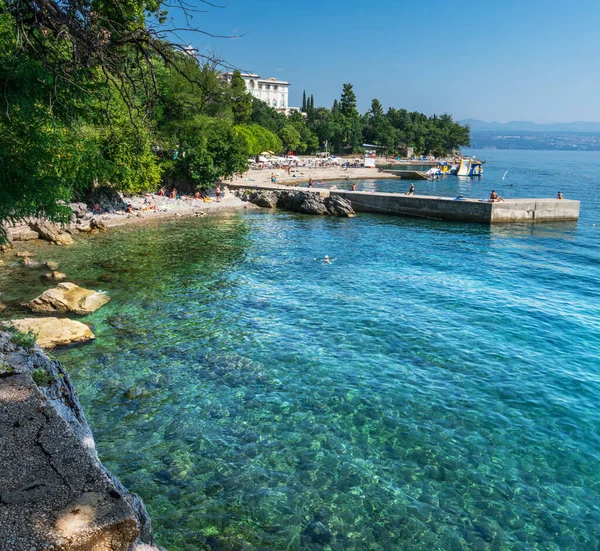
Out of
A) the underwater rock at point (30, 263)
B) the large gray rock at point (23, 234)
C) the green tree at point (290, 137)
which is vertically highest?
the green tree at point (290, 137)

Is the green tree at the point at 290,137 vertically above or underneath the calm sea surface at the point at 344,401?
above

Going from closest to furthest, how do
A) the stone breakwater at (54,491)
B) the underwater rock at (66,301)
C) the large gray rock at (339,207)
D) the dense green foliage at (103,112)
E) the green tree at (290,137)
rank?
1. the stone breakwater at (54,491)
2. the dense green foliage at (103,112)
3. the underwater rock at (66,301)
4. the large gray rock at (339,207)
5. the green tree at (290,137)

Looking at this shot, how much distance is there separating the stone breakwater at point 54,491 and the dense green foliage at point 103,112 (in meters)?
3.84

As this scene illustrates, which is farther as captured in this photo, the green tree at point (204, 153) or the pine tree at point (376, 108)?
the pine tree at point (376, 108)

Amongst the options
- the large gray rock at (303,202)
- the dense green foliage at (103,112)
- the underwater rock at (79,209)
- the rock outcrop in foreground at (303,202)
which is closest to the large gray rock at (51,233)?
the dense green foliage at (103,112)

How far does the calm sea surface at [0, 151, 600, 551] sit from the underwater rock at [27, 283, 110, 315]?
667 millimetres

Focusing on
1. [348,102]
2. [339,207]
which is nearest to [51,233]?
[339,207]

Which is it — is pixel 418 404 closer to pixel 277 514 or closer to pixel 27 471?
pixel 277 514

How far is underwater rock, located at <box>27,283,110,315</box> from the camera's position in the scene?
1919cm

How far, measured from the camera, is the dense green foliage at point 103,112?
17.9 ft

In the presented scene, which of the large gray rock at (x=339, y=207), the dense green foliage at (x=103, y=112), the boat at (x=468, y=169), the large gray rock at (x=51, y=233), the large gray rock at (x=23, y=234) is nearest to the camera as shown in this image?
the dense green foliage at (x=103, y=112)

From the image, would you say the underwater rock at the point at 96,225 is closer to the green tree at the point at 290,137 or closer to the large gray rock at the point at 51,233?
the large gray rock at the point at 51,233

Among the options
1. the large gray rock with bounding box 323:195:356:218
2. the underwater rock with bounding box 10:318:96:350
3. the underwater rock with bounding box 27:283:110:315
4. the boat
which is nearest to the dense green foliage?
the underwater rock with bounding box 27:283:110:315

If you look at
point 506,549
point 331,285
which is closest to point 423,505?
point 506,549
